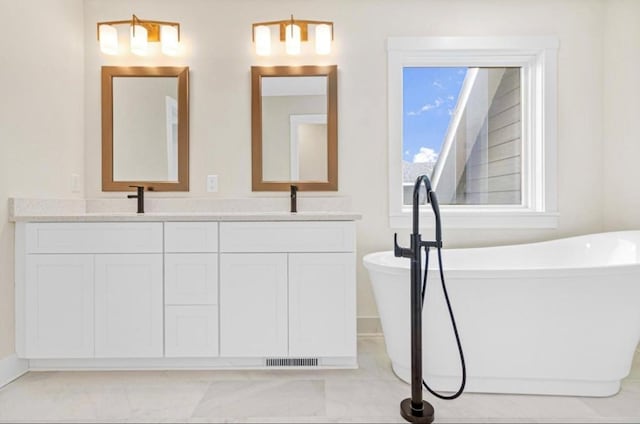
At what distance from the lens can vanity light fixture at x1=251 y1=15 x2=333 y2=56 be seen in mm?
2381

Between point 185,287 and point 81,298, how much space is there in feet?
1.76

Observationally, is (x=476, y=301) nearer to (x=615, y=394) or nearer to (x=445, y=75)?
(x=615, y=394)

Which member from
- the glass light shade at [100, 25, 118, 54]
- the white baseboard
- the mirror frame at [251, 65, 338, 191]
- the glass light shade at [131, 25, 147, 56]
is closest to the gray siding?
the mirror frame at [251, 65, 338, 191]

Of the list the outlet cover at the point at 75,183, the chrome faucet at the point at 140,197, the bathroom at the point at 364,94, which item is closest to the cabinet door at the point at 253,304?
the bathroom at the point at 364,94

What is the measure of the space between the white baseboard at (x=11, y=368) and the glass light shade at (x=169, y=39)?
6.42 ft

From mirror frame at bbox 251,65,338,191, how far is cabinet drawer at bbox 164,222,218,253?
629 millimetres

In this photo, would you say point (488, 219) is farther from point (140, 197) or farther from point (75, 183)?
point (75, 183)

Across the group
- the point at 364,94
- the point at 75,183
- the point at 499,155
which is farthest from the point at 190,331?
the point at 499,155

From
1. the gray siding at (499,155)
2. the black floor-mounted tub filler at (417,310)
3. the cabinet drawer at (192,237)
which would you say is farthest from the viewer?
the gray siding at (499,155)

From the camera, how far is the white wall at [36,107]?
185 cm

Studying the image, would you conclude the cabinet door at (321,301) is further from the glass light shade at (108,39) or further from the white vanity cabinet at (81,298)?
the glass light shade at (108,39)

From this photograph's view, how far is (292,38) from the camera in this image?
2381 mm

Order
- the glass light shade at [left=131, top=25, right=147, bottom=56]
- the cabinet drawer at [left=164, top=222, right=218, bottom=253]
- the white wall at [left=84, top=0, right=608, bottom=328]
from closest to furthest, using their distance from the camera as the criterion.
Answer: the cabinet drawer at [left=164, top=222, right=218, bottom=253] < the glass light shade at [left=131, top=25, right=147, bottom=56] < the white wall at [left=84, top=0, right=608, bottom=328]

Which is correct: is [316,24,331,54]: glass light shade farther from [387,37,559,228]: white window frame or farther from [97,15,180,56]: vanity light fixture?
[97,15,180,56]: vanity light fixture
